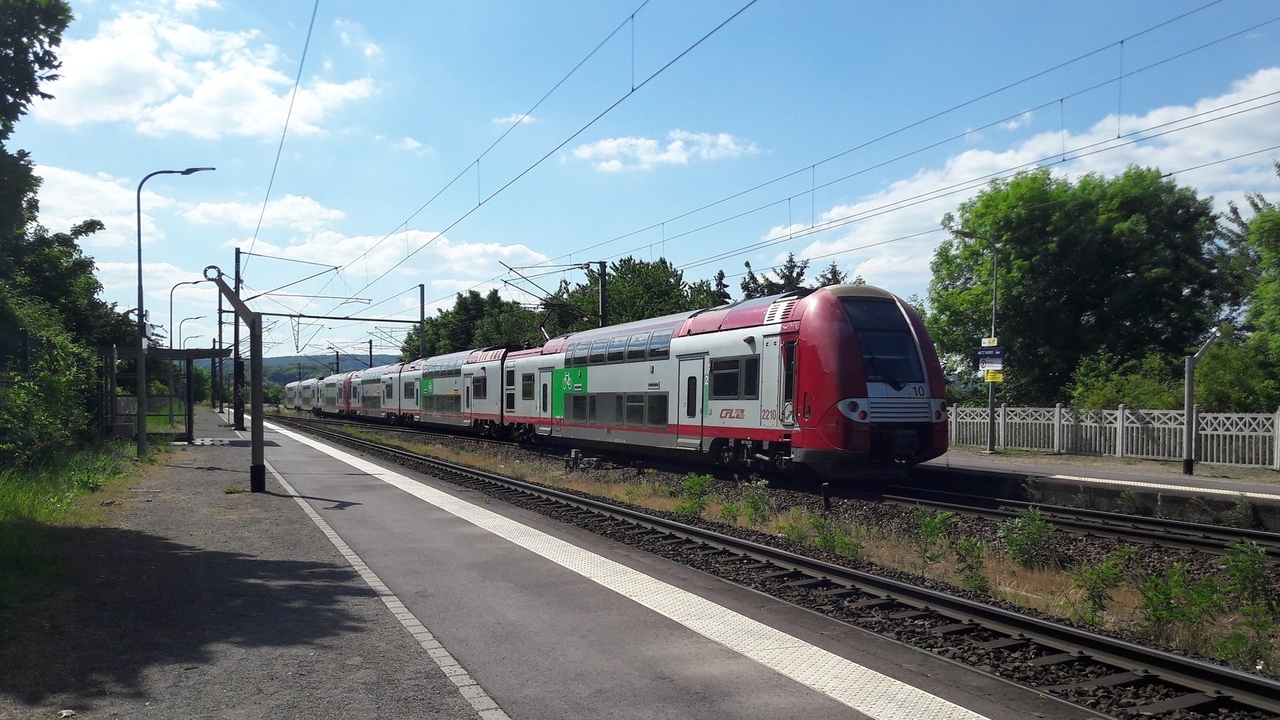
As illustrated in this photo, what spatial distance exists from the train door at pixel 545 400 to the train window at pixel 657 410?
7157 mm

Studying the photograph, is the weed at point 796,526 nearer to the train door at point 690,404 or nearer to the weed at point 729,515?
the weed at point 729,515

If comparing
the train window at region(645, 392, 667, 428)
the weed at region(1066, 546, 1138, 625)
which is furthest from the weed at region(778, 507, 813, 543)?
the train window at region(645, 392, 667, 428)

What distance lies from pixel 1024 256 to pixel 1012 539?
1373 inches

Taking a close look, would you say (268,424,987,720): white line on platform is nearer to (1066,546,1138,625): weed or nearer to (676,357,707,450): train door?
(1066,546,1138,625): weed

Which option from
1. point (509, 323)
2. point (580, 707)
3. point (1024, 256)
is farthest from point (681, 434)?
point (509, 323)

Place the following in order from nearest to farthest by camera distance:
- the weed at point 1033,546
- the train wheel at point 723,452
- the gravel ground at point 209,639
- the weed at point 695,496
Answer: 1. the gravel ground at point 209,639
2. the weed at point 1033,546
3. the weed at point 695,496
4. the train wheel at point 723,452

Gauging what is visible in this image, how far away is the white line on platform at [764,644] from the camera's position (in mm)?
5559

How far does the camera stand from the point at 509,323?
212ft

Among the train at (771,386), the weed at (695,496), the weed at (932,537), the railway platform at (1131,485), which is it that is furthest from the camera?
the train at (771,386)

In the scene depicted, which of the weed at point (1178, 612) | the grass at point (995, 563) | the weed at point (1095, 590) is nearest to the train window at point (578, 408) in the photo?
the grass at point (995, 563)

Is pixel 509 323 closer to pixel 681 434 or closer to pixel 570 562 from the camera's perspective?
pixel 681 434

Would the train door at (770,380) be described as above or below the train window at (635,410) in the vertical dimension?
above

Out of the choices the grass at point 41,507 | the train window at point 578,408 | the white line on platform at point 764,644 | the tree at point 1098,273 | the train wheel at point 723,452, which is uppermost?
the tree at point 1098,273

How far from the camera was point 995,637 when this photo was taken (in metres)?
7.05
